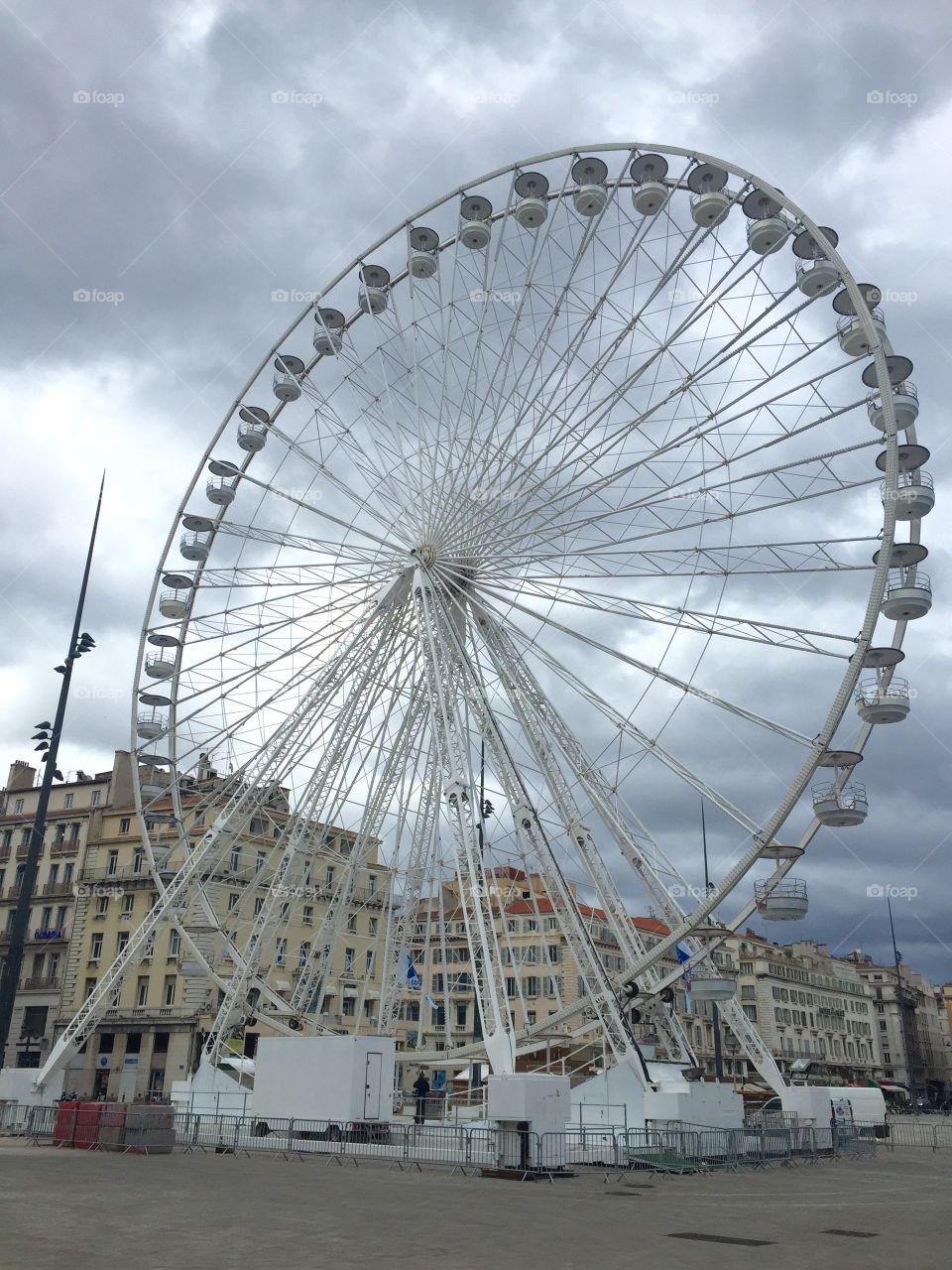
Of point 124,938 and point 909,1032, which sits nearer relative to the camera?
point 124,938

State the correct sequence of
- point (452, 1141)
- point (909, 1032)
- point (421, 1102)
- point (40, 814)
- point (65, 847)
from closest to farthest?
point (452, 1141) < point (40, 814) < point (421, 1102) < point (65, 847) < point (909, 1032)

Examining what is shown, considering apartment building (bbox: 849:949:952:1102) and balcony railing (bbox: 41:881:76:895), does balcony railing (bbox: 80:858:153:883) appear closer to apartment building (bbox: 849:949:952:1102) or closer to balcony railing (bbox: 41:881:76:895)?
balcony railing (bbox: 41:881:76:895)

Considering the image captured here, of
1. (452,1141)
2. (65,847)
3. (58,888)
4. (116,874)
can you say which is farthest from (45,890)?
(452,1141)

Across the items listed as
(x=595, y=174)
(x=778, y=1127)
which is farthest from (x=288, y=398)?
(x=778, y=1127)

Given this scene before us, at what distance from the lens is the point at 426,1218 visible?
1452 centimetres

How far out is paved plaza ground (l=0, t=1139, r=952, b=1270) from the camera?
11430 millimetres

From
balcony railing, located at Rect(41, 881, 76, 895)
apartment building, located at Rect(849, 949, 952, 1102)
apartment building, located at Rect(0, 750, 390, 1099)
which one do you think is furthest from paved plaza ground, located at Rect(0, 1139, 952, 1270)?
apartment building, located at Rect(849, 949, 952, 1102)

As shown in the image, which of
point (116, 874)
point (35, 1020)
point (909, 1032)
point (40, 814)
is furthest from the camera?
point (909, 1032)

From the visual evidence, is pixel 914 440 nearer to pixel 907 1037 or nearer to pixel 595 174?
pixel 595 174

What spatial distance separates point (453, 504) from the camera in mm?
28531

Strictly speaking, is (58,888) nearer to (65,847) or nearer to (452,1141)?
(65,847)

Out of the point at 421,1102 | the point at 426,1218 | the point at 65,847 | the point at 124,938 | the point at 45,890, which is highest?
the point at 65,847

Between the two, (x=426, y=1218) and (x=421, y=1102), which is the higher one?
(x=421, y=1102)

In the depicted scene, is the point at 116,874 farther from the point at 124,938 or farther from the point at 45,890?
the point at 45,890
